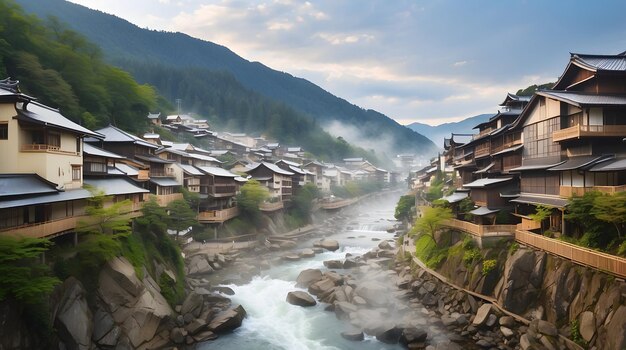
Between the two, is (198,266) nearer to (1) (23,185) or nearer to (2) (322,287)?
(2) (322,287)

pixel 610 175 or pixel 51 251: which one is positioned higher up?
pixel 610 175

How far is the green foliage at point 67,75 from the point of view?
1578 inches

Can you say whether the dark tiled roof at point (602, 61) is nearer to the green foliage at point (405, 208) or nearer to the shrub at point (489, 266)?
the shrub at point (489, 266)

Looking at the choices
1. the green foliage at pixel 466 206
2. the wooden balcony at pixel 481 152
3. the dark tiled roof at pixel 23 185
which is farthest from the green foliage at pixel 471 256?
the dark tiled roof at pixel 23 185

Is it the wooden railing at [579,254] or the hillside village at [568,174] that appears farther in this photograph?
the hillside village at [568,174]

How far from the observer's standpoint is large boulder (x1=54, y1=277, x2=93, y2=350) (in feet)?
60.5

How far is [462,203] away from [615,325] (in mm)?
19712

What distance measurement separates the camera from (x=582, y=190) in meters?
23.4

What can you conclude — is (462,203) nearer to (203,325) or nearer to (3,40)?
(203,325)

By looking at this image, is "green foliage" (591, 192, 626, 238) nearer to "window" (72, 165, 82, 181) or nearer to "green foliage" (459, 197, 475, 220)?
"green foliage" (459, 197, 475, 220)

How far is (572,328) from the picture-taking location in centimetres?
1964

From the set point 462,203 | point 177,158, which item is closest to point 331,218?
point 177,158

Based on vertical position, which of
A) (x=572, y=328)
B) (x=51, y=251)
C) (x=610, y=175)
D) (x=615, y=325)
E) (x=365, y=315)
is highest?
(x=610, y=175)

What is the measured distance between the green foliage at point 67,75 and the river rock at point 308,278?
2585 centimetres
